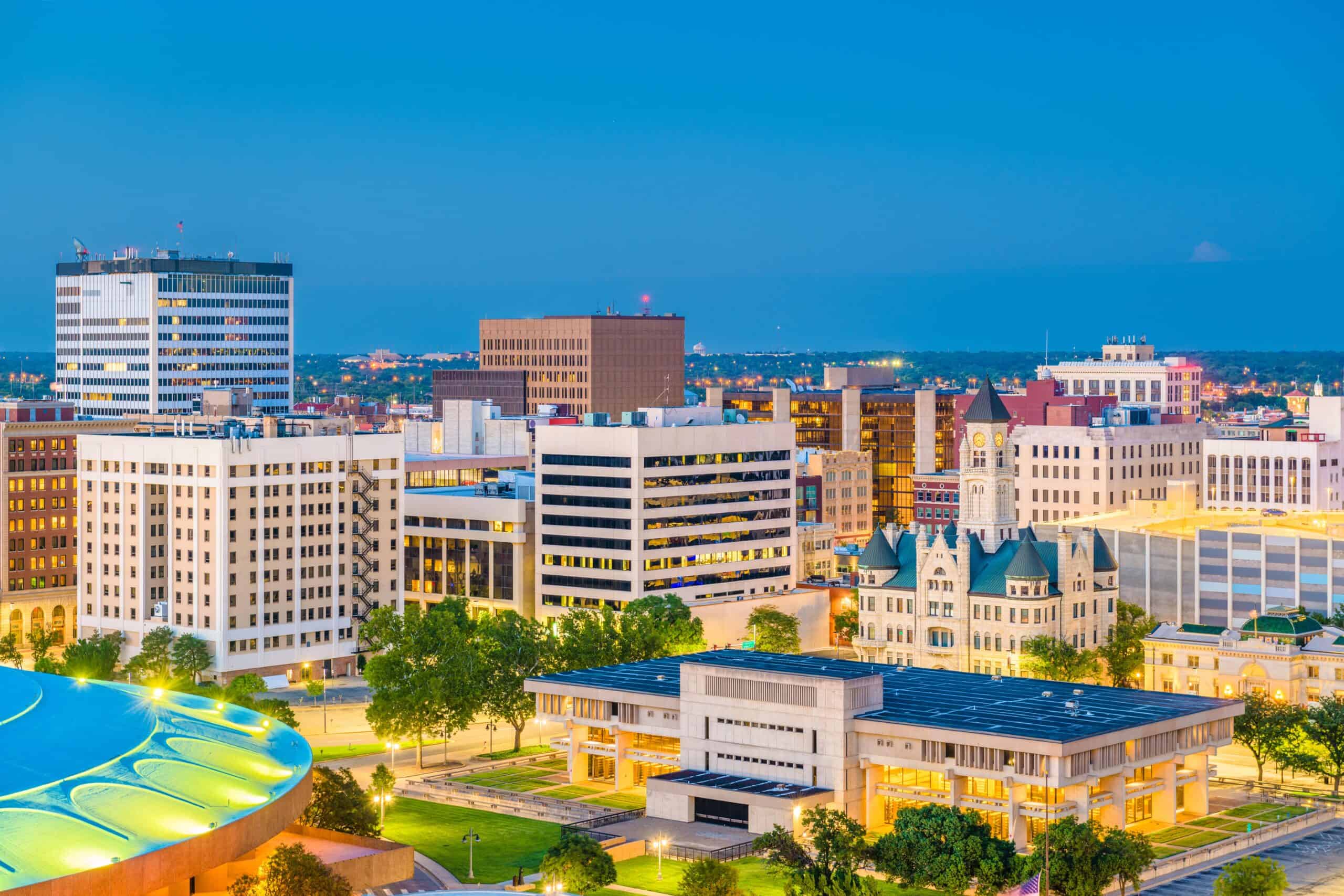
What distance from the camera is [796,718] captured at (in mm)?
160875

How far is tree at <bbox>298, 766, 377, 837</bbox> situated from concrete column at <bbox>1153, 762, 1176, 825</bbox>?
59.9 metres

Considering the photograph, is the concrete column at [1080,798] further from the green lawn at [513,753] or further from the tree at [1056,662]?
the green lawn at [513,753]

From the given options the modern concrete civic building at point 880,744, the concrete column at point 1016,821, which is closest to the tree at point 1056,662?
the modern concrete civic building at point 880,744

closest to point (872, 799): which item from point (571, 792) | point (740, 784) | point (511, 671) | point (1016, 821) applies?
point (740, 784)

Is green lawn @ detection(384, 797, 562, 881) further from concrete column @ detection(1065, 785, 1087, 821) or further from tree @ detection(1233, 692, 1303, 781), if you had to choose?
tree @ detection(1233, 692, 1303, 781)

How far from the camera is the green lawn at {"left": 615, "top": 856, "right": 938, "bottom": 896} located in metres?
141

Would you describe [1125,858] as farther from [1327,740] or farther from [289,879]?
[289,879]

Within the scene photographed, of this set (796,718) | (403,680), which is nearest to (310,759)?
(796,718)

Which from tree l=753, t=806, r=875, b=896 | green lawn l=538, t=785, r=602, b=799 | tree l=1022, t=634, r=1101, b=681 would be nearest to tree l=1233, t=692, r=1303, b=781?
tree l=1022, t=634, r=1101, b=681

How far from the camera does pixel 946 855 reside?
138 metres

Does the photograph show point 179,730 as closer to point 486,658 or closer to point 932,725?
point 932,725

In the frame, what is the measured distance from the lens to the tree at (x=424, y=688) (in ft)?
603

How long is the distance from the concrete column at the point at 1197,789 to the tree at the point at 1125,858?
74.5ft

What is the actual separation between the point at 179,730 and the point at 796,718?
5574 cm
